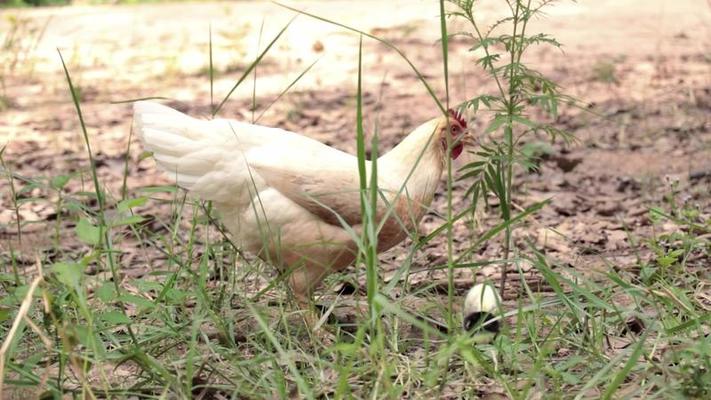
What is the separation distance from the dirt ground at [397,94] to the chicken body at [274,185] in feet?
1.44

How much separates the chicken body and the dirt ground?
1.44 ft

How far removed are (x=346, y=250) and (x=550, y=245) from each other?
1.17 m

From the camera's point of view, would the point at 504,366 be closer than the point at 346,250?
Yes

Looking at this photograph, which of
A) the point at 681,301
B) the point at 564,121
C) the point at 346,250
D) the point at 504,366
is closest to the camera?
the point at 504,366

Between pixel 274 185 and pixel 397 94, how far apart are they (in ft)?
12.8

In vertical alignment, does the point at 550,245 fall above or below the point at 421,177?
below

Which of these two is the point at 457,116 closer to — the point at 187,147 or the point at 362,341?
the point at 187,147

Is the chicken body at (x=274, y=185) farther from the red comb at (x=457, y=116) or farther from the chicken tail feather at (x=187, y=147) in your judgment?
the red comb at (x=457, y=116)

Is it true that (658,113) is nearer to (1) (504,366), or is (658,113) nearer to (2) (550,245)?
(2) (550,245)

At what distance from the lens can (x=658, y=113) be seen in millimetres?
6242

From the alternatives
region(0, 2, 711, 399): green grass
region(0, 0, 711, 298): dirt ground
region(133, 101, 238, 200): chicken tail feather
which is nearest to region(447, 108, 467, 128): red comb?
region(0, 2, 711, 399): green grass

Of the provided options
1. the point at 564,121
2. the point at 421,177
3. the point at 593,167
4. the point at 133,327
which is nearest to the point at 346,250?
the point at 421,177

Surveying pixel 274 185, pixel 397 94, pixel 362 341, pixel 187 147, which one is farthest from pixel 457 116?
pixel 397 94

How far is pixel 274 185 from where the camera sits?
10.6ft
